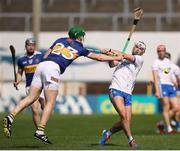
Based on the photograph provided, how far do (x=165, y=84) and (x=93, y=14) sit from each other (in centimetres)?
2364

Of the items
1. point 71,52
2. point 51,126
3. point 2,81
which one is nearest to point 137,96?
point 2,81

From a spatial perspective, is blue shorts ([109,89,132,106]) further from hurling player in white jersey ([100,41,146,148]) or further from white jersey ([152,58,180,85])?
white jersey ([152,58,180,85])

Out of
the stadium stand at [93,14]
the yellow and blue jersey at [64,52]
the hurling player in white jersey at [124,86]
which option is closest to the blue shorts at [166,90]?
the hurling player in white jersey at [124,86]

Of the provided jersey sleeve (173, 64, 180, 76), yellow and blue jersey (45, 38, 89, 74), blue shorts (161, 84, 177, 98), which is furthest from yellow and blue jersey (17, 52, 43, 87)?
jersey sleeve (173, 64, 180, 76)

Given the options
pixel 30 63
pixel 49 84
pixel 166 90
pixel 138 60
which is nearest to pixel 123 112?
pixel 138 60

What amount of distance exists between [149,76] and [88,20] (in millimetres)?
5334

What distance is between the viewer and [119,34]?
43.5m

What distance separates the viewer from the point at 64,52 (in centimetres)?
1650

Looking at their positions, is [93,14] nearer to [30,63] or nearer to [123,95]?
[30,63]

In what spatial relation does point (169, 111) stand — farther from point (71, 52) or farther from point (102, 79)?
point (102, 79)

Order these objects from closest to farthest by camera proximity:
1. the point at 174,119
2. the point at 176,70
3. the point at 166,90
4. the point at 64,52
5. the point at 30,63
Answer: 1. the point at 64,52
2. the point at 30,63
3. the point at 166,90
4. the point at 176,70
5. the point at 174,119

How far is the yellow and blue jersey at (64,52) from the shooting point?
54.0ft

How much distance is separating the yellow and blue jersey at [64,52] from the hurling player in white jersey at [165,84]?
6.34m

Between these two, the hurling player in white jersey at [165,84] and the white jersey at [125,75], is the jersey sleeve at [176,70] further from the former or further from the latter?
the white jersey at [125,75]
